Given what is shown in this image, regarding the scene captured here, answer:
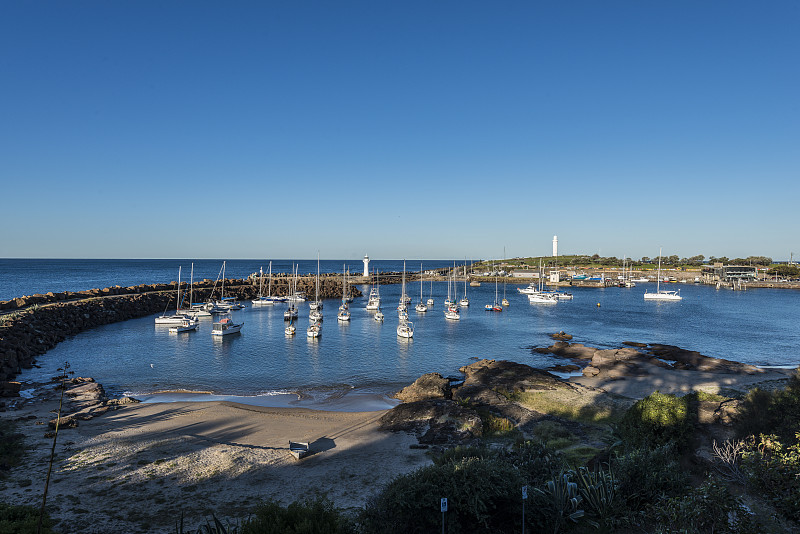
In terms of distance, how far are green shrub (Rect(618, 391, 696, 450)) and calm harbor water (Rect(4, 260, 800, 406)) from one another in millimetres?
17052

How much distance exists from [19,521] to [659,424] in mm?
16169

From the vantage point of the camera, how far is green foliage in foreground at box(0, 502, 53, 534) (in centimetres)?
734

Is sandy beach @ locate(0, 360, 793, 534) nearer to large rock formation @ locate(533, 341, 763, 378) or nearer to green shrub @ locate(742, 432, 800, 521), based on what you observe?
large rock formation @ locate(533, 341, 763, 378)

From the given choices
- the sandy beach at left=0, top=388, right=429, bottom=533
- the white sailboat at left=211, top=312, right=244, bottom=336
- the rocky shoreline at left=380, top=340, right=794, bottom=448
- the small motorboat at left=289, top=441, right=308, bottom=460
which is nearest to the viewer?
the sandy beach at left=0, top=388, right=429, bottom=533

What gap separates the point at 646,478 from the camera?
1047cm

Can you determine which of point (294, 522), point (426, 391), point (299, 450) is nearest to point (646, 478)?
point (294, 522)

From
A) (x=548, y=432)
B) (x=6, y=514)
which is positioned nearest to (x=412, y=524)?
(x=6, y=514)

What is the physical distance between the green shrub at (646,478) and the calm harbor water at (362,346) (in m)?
19.2

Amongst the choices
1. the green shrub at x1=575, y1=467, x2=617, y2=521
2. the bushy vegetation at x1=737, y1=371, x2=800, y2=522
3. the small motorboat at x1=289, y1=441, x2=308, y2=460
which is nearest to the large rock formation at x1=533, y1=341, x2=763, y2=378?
the bushy vegetation at x1=737, y1=371, x2=800, y2=522

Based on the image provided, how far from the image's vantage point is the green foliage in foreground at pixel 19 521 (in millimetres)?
7340

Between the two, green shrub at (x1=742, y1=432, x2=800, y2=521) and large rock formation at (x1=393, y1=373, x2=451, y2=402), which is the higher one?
green shrub at (x1=742, y1=432, x2=800, y2=521)

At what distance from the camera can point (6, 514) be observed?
317 inches

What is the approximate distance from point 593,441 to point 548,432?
5.57ft

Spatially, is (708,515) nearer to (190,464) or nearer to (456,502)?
(456,502)
